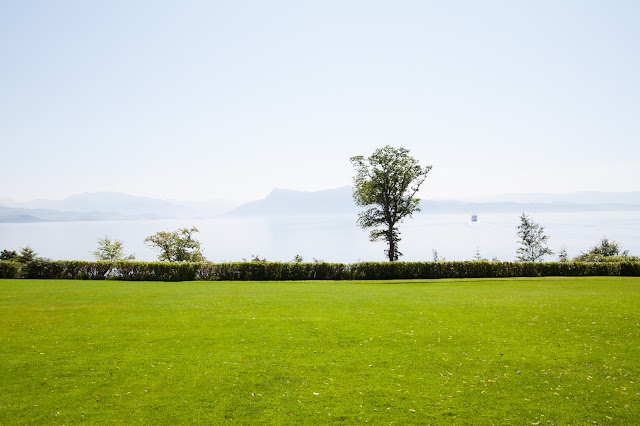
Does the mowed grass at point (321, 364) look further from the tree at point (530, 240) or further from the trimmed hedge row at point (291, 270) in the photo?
the tree at point (530, 240)

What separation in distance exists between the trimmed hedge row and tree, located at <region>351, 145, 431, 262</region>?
42.2 feet

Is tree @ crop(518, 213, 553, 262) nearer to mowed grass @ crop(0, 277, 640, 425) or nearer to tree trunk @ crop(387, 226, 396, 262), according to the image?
tree trunk @ crop(387, 226, 396, 262)

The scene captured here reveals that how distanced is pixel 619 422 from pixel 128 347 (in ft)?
38.2

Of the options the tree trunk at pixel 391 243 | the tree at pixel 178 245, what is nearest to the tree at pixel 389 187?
the tree trunk at pixel 391 243

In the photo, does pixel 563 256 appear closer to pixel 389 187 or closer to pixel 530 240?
pixel 530 240

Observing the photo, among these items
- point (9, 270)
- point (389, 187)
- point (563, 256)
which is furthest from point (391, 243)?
point (9, 270)

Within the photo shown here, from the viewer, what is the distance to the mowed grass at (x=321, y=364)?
7.24 meters

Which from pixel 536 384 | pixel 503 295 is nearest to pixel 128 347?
pixel 536 384

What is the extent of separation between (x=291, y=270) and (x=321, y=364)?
23.7 metres

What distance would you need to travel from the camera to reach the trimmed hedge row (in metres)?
31.1

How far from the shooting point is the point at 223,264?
3247 centimetres

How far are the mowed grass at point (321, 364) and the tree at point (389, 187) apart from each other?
3092cm

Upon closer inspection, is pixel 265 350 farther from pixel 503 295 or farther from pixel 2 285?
pixel 2 285

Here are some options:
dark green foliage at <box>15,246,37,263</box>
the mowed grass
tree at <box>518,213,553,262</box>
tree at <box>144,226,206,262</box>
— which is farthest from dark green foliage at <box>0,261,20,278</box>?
tree at <box>518,213,553,262</box>
